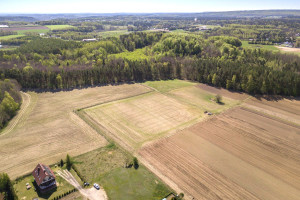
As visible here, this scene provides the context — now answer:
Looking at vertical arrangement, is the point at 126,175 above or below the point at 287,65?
below

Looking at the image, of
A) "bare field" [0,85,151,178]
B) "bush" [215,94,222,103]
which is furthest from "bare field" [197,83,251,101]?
"bare field" [0,85,151,178]

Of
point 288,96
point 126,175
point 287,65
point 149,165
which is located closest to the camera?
point 126,175

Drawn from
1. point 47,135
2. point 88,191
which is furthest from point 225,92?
point 47,135

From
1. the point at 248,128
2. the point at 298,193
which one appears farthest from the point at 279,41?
the point at 298,193

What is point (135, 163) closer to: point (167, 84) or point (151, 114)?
point (151, 114)

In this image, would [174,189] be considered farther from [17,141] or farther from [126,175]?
[17,141]

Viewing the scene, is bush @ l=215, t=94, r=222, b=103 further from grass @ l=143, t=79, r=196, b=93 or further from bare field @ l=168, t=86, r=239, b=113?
grass @ l=143, t=79, r=196, b=93

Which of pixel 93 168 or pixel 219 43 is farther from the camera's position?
pixel 219 43
